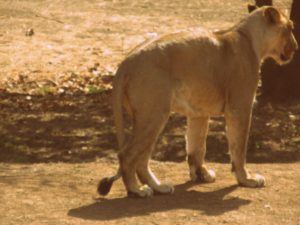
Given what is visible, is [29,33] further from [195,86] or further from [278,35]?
[195,86]

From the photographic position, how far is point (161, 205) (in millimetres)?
7387

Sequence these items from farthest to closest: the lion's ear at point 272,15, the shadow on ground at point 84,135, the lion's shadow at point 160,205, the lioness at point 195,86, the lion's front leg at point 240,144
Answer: the shadow on ground at point 84,135 < the lion's ear at point 272,15 < the lion's front leg at point 240,144 < the lioness at point 195,86 < the lion's shadow at point 160,205

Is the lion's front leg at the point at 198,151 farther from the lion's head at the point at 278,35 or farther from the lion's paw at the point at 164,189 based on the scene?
the lion's head at the point at 278,35

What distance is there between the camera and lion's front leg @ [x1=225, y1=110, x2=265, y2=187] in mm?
8055

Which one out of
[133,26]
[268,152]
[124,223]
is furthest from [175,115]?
[133,26]

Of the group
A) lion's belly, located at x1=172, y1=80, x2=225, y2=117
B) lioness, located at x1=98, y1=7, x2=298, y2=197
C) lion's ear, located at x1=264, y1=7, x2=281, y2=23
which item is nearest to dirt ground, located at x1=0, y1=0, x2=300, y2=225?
lioness, located at x1=98, y1=7, x2=298, y2=197

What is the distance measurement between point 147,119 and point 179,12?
11.3 metres

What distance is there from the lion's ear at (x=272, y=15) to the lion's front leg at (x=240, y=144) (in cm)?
92

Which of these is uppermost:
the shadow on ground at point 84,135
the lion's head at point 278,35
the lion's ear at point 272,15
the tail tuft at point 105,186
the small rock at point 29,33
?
the lion's ear at point 272,15

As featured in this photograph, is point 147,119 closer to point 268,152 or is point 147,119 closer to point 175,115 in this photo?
point 268,152

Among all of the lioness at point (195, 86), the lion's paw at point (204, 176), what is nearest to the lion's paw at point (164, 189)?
the lioness at point (195, 86)

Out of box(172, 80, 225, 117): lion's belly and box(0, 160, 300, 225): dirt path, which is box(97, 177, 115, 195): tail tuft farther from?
box(172, 80, 225, 117): lion's belly

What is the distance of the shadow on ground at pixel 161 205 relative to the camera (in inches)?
280

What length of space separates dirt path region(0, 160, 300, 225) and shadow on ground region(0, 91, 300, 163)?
2.48 ft
